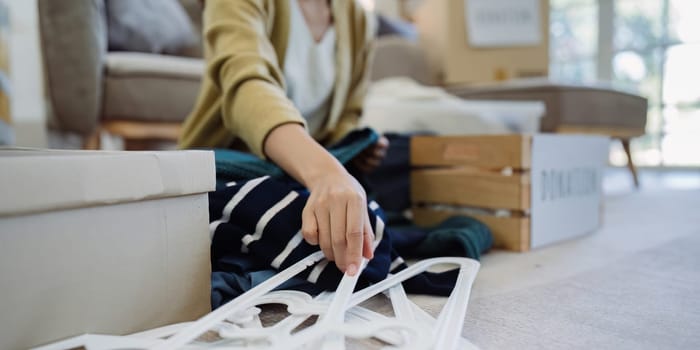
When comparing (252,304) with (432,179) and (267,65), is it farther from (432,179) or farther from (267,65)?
(432,179)

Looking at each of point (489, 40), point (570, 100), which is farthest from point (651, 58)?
point (570, 100)

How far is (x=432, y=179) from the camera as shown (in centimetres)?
83

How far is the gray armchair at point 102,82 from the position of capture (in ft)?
3.26

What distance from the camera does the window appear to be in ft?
8.54

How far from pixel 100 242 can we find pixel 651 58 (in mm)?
3005

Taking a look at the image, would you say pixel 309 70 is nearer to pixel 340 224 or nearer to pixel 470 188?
pixel 470 188

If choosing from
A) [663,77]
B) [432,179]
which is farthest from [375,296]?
[663,77]

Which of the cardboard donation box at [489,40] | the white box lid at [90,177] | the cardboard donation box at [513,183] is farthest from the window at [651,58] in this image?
the white box lid at [90,177]

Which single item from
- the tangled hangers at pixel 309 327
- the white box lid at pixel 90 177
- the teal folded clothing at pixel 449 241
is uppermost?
the white box lid at pixel 90 177

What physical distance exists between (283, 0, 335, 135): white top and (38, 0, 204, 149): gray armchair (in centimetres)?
48

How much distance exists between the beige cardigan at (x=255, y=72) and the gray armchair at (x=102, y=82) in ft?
1.33

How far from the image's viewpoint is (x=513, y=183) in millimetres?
724

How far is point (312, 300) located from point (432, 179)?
0.45m

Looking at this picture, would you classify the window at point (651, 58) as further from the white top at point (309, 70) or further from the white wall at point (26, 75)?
the white wall at point (26, 75)
